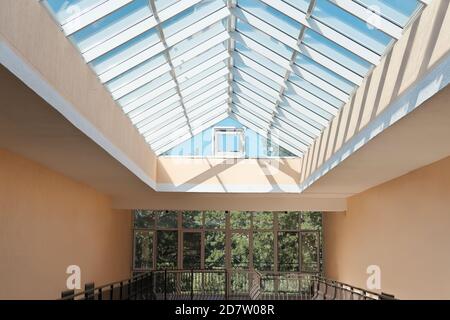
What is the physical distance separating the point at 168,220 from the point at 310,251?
599 centimetres

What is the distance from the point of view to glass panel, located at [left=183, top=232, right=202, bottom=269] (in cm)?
2392

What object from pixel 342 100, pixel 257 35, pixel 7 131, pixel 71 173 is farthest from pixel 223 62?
pixel 7 131

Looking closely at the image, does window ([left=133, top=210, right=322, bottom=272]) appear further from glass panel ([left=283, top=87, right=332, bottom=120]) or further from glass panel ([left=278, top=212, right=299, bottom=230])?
glass panel ([left=283, top=87, right=332, bottom=120])

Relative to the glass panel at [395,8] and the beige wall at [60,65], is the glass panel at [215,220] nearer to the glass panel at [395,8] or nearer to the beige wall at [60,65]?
the beige wall at [60,65]

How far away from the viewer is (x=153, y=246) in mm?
23953

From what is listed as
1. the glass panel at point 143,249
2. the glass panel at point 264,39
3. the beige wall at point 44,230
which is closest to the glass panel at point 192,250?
the glass panel at point 143,249

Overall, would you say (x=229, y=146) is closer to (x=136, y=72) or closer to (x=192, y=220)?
(x=136, y=72)

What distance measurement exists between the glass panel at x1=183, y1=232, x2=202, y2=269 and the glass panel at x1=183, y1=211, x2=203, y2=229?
1.09 ft

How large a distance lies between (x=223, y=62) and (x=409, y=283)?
6104 millimetres

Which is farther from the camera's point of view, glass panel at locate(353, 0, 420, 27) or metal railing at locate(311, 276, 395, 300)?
metal railing at locate(311, 276, 395, 300)

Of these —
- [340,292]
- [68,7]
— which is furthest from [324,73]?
[340,292]

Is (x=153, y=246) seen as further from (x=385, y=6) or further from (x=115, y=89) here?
(x=385, y=6)

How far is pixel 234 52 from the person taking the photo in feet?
37.3

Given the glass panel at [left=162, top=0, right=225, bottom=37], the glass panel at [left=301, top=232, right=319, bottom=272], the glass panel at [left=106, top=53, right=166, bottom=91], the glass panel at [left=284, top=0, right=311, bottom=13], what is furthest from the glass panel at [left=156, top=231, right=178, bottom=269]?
the glass panel at [left=284, top=0, right=311, bottom=13]
